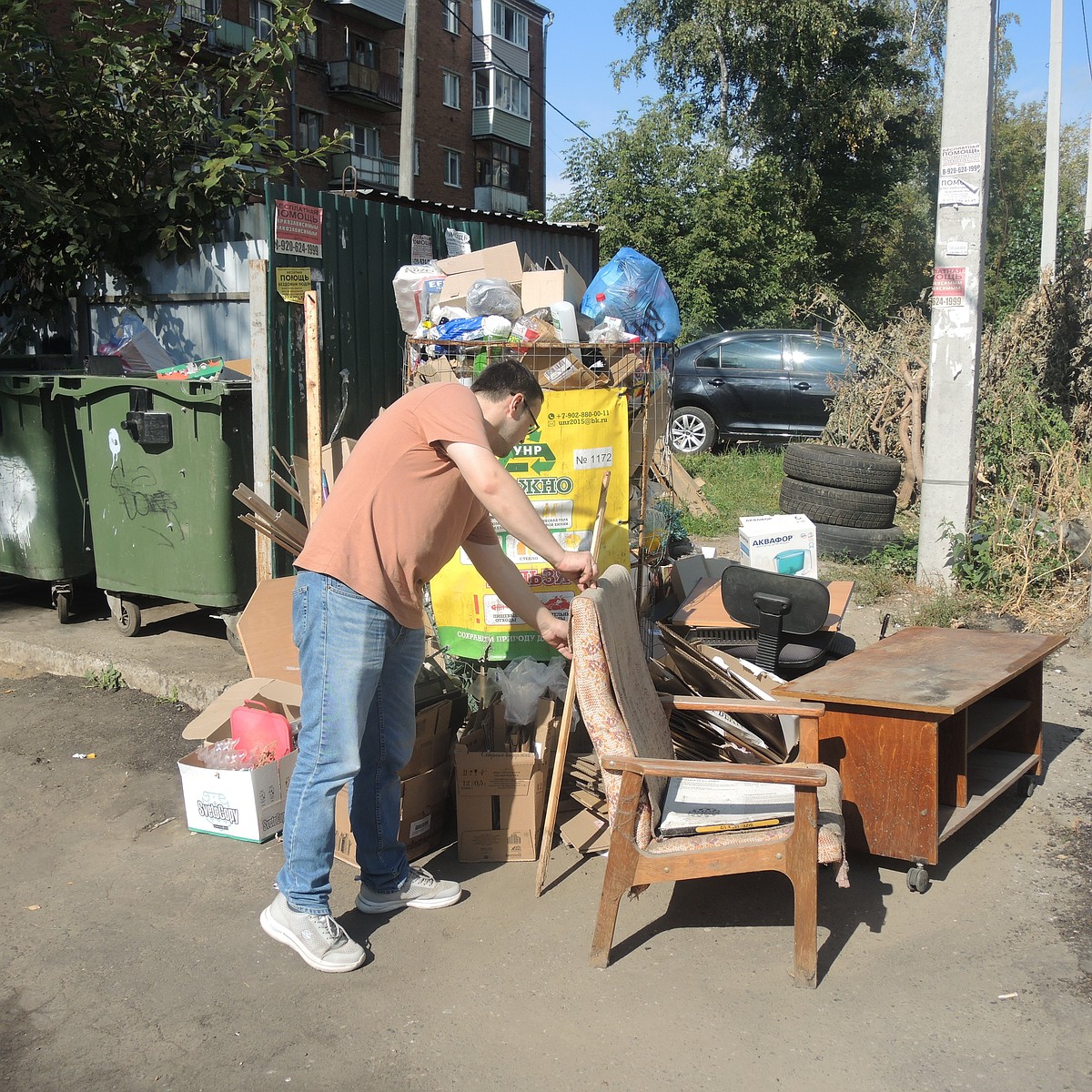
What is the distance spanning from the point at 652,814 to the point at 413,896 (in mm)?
870

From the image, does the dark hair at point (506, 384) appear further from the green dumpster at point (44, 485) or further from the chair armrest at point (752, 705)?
the green dumpster at point (44, 485)

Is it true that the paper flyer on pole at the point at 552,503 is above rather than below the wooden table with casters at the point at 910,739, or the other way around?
above

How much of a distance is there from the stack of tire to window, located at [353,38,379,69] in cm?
3213

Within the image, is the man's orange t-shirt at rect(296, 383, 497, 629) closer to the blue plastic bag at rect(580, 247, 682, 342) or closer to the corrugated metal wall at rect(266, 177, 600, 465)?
the blue plastic bag at rect(580, 247, 682, 342)

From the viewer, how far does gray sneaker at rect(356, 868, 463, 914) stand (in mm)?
3328

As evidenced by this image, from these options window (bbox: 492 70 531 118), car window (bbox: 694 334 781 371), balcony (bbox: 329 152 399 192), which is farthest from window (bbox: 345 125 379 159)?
car window (bbox: 694 334 781 371)

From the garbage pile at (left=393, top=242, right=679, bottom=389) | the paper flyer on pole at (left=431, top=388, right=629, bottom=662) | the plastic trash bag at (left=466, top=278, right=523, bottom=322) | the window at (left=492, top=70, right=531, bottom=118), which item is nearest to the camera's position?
the paper flyer on pole at (left=431, top=388, right=629, bottom=662)

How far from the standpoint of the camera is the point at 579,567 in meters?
3.18

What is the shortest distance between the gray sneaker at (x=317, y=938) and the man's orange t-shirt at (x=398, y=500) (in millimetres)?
938

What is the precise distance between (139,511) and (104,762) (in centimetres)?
168

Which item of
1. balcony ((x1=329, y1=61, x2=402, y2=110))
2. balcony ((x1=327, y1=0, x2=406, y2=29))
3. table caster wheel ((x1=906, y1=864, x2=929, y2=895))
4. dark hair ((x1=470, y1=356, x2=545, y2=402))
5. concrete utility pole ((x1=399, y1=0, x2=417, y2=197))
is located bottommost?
table caster wheel ((x1=906, y1=864, x2=929, y2=895))

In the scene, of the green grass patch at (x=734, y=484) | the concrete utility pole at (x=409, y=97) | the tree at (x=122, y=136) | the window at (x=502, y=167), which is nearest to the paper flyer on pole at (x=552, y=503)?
the tree at (x=122, y=136)

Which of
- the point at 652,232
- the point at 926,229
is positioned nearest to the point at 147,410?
the point at 652,232

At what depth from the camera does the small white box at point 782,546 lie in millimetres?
5281
